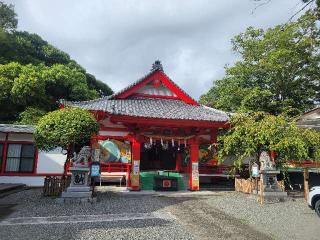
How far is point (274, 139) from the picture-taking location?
13.0 m

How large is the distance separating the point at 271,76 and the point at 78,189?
2082cm

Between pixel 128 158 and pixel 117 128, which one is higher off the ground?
pixel 117 128

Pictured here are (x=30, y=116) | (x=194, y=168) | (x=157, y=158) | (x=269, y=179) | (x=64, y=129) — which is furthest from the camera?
(x=157, y=158)

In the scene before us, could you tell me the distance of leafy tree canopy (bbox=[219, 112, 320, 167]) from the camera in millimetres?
12861

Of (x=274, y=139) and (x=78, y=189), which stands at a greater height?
(x=274, y=139)

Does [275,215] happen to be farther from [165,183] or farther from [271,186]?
[165,183]

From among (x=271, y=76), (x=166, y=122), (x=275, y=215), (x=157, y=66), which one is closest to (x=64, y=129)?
(x=166, y=122)

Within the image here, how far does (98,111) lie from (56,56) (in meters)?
31.7

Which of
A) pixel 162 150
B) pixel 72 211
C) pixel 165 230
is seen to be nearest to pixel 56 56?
pixel 162 150

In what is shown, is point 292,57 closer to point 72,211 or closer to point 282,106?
point 282,106

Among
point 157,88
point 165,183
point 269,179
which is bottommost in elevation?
point 165,183

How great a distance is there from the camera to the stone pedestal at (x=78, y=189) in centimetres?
1159

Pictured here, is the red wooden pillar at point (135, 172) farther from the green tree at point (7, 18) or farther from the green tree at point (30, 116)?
the green tree at point (7, 18)

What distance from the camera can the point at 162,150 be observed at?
25859mm
